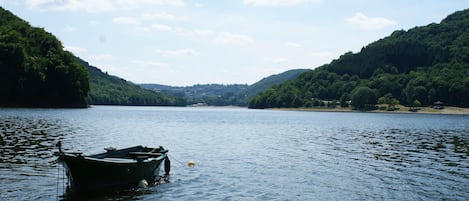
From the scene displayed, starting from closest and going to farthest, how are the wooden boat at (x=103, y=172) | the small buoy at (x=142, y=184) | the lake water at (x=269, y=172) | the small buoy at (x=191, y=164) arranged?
the wooden boat at (x=103, y=172), the lake water at (x=269, y=172), the small buoy at (x=142, y=184), the small buoy at (x=191, y=164)

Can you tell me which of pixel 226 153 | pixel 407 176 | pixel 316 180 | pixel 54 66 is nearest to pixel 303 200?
pixel 316 180

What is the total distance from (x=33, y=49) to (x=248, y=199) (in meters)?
155

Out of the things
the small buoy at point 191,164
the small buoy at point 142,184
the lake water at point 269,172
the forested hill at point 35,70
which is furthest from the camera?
the forested hill at point 35,70

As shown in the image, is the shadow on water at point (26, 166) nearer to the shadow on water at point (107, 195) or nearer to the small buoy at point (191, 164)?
the shadow on water at point (107, 195)

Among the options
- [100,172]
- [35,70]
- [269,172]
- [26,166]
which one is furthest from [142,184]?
[35,70]

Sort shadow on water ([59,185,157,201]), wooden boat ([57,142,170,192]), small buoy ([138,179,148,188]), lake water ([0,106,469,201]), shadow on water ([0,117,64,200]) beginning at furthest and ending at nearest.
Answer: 1. small buoy ([138,179,148,188])
2. lake water ([0,106,469,201])
3. shadow on water ([0,117,64,200])
4. shadow on water ([59,185,157,201])
5. wooden boat ([57,142,170,192])

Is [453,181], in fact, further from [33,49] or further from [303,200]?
[33,49]

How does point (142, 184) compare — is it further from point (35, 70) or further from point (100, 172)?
point (35, 70)

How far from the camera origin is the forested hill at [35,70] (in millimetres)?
143250

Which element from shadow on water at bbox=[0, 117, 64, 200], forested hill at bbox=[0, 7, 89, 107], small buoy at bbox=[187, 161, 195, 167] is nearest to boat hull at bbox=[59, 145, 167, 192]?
shadow on water at bbox=[0, 117, 64, 200]

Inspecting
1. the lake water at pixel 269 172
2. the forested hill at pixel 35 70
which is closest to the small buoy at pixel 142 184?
the lake water at pixel 269 172

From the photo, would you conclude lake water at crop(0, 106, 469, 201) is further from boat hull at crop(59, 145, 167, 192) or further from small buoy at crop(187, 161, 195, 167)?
boat hull at crop(59, 145, 167, 192)

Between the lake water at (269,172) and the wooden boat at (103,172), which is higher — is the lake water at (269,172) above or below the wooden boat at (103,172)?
below

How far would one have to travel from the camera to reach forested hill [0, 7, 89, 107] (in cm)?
14325
